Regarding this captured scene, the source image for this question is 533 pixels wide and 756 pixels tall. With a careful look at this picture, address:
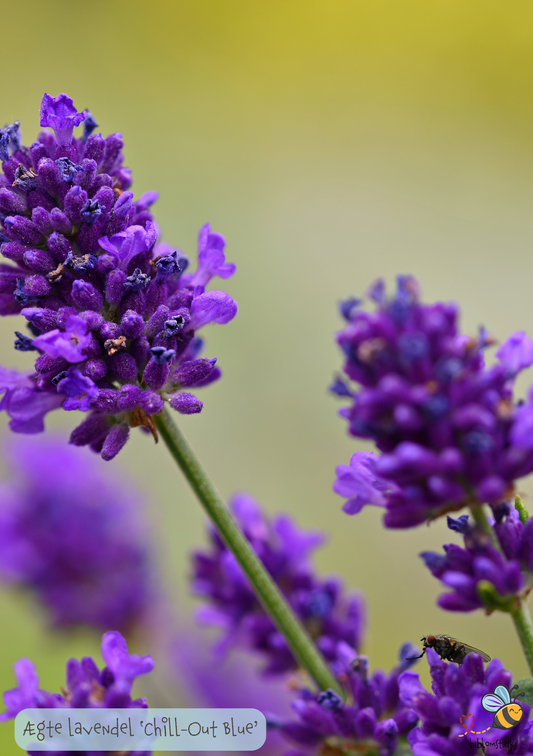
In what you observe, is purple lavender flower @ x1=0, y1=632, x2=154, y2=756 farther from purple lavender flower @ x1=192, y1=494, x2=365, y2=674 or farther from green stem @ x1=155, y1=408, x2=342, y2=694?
purple lavender flower @ x1=192, y1=494, x2=365, y2=674

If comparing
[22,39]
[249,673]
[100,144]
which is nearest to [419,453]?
[100,144]

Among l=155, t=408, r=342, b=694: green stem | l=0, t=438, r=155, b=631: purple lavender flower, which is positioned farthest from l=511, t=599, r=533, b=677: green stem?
l=0, t=438, r=155, b=631: purple lavender flower

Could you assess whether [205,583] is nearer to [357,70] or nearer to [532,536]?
[532,536]

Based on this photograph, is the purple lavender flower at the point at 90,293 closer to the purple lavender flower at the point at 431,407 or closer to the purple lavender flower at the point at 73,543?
the purple lavender flower at the point at 431,407

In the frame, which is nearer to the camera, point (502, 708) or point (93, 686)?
point (502, 708)

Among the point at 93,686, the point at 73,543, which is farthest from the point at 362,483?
the point at 73,543

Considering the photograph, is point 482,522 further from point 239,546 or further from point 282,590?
point 282,590
